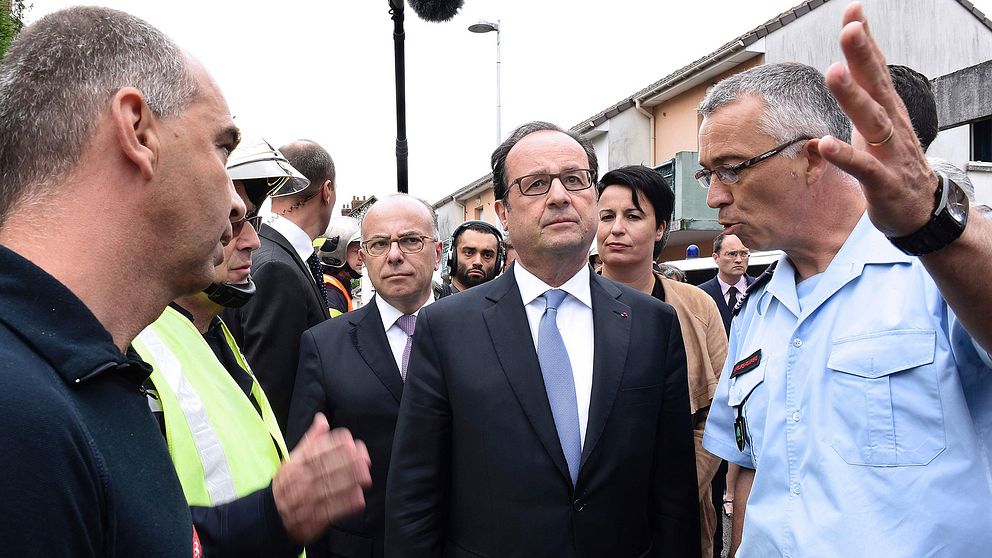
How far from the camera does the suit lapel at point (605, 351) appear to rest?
249 cm

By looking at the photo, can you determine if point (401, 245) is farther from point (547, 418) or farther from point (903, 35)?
point (903, 35)

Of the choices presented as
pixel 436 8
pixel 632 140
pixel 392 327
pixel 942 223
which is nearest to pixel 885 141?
pixel 942 223

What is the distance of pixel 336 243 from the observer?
7.20 metres

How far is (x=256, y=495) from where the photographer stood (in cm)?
176

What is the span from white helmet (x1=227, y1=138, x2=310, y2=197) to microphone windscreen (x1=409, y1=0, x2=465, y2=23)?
455 centimetres

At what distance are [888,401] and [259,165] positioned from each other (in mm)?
2330

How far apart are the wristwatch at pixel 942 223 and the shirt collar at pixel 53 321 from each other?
1.46m

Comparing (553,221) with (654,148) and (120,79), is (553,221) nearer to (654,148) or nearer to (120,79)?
(120,79)

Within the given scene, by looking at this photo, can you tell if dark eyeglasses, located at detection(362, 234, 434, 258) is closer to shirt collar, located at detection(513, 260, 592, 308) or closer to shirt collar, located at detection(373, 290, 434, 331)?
shirt collar, located at detection(373, 290, 434, 331)

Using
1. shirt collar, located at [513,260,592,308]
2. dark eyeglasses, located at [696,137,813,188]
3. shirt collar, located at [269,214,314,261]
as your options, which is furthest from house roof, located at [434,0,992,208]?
Result: dark eyeglasses, located at [696,137,813,188]

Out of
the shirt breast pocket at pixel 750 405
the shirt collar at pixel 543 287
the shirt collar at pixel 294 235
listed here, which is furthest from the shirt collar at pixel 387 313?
the shirt breast pocket at pixel 750 405

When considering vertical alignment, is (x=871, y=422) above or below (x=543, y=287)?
below

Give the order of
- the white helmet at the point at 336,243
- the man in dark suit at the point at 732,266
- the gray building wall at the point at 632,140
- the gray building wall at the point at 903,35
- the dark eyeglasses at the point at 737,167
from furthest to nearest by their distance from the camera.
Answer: the gray building wall at the point at 632,140 < the gray building wall at the point at 903,35 < the man in dark suit at the point at 732,266 < the white helmet at the point at 336,243 < the dark eyeglasses at the point at 737,167

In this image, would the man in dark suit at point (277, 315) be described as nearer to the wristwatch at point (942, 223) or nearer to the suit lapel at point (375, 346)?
the suit lapel at point (375, 346)
